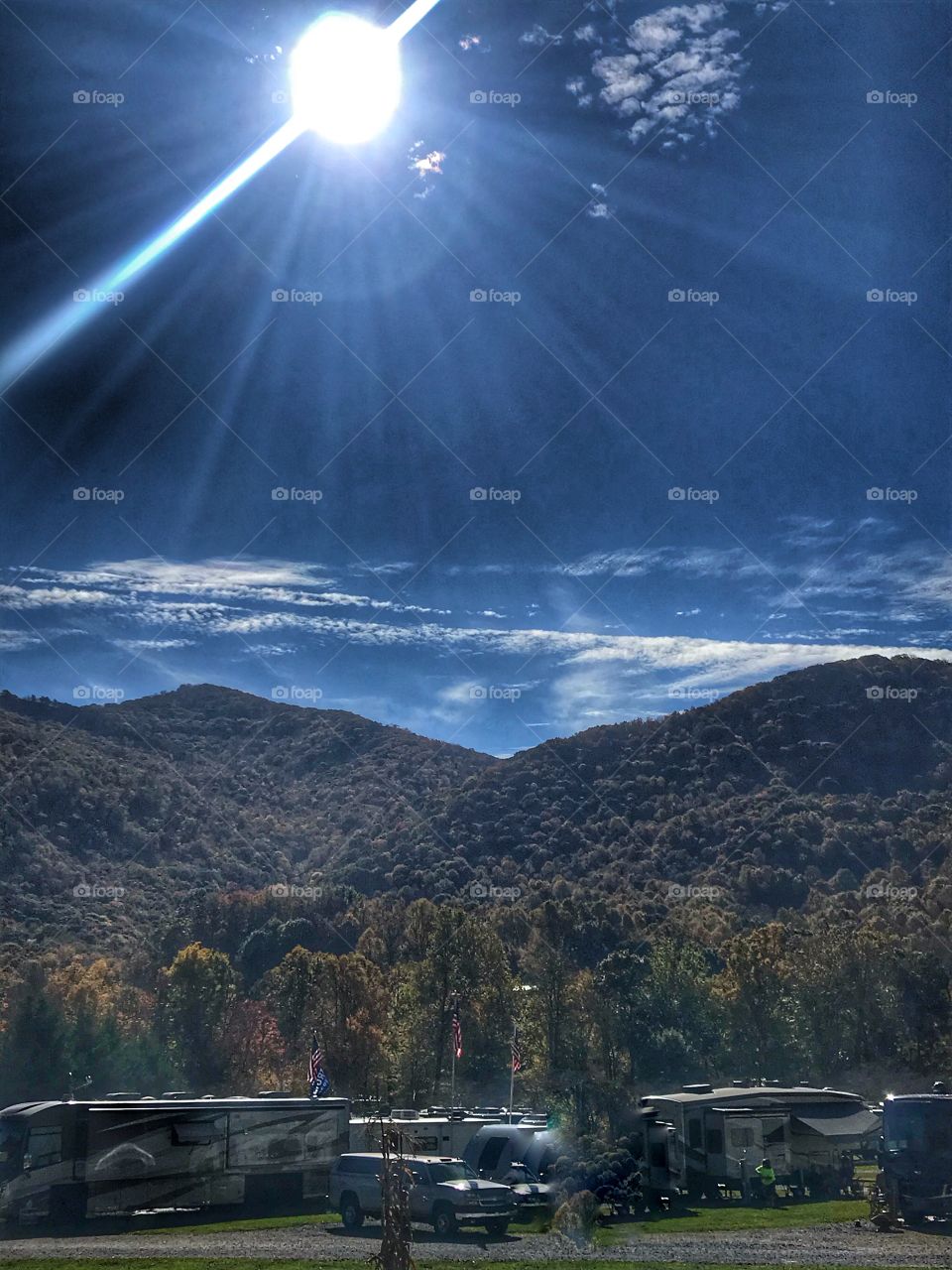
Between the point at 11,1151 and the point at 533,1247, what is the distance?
6.65m

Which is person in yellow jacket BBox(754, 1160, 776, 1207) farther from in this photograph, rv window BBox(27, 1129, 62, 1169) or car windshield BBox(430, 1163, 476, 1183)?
rv window BBox(27, 1129, 62, 1169)

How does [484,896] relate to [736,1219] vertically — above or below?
above

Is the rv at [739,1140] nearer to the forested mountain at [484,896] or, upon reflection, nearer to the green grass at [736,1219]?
the green grass at [736,1219]

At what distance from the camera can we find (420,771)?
53.9 m

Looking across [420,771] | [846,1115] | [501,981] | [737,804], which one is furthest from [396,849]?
[846,1115]

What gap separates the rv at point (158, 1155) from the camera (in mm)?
12516

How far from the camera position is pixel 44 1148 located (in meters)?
12.6

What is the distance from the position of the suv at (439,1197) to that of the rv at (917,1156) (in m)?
4.92

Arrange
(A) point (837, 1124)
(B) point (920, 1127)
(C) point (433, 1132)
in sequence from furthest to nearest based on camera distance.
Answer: (C) point (433, 1132) < (A) point (837, 1124) < (B) point (920, 1127)

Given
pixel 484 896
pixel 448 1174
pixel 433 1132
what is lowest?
pixel 433 1132

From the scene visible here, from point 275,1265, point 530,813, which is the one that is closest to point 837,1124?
point 275,1265

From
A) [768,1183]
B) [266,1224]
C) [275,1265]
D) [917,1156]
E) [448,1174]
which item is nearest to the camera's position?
[275,1265]

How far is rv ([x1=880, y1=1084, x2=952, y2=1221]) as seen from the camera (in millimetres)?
12461

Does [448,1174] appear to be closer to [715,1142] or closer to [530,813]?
[715,1142]
